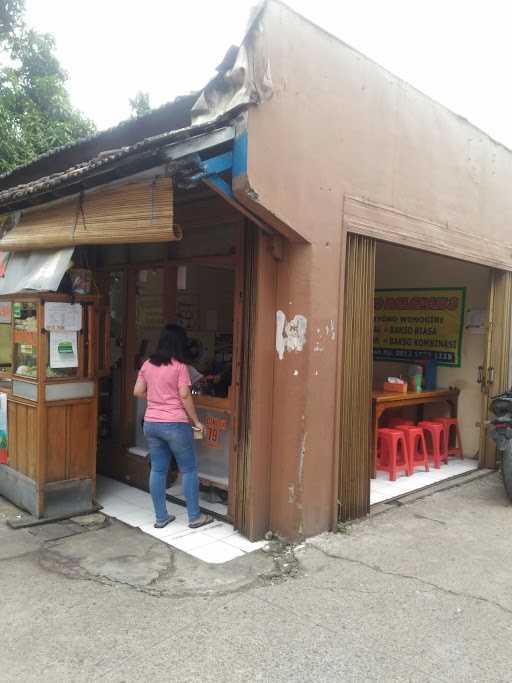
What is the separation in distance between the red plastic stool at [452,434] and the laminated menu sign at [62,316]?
4.95 m

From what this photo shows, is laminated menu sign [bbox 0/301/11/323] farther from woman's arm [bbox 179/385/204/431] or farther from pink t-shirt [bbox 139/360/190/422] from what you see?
woman's arm [bbox 179/385/204/431]

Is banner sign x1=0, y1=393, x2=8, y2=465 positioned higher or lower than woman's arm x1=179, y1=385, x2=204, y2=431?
lower

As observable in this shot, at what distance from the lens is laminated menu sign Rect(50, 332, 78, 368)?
16.7ft

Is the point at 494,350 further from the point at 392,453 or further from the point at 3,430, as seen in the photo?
the point at 3,430

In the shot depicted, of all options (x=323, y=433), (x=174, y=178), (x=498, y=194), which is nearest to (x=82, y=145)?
(x=174, y=178)

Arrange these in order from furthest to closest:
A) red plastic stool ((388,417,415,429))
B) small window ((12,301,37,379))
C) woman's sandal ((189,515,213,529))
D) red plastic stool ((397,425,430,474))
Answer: red plastic stool ((388,417,415,429)) → red plastic stool ((397,425,430,474)) → small window ((12,301,37,379)) → woman's sandal ((189,515,213,529))

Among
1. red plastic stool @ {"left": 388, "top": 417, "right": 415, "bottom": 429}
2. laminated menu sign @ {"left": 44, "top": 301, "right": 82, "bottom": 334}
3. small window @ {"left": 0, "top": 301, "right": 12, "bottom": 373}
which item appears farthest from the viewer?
red plastic stool @ {"left": 388, "top": 417, "right": 415, "bottom": 429}

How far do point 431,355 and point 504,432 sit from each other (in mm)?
2364

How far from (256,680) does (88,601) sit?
4.34ft

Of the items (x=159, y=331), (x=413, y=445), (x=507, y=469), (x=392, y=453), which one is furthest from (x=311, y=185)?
(x=413, y=445)

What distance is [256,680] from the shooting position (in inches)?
113

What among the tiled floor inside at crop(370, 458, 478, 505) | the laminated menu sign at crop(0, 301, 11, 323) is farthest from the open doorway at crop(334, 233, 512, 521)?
the laminated menu sign at crop(0, 301, 11, 323)

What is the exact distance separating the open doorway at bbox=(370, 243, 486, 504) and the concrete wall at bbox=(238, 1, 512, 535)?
7.39ft

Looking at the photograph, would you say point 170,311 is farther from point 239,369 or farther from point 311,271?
point 311,271
